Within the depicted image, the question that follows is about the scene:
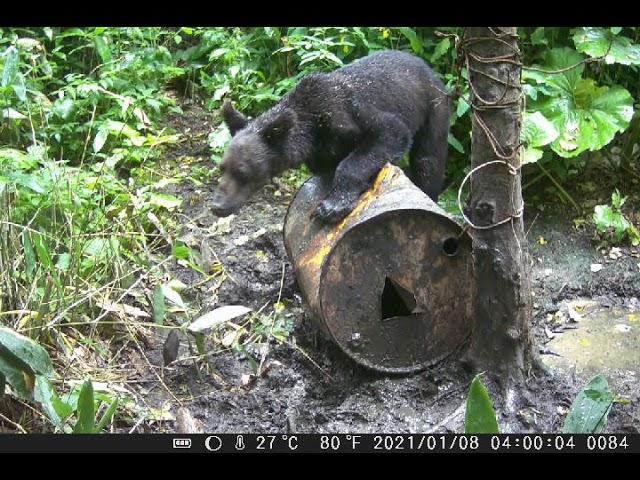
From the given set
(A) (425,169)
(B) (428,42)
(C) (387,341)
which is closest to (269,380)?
(C) (387,341)

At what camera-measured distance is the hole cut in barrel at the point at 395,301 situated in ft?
14.6

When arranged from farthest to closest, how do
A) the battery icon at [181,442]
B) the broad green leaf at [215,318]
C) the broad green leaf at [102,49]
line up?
1. the broad green leaf at [102,49]
2. the broad green leaf at [215,318]
3. the battery icon at [181,442]

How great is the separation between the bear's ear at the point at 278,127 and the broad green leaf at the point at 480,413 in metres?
2.25

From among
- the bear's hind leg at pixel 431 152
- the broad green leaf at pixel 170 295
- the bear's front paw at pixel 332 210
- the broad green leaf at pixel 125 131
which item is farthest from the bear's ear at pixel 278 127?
the broad green leaf at pixel 125 131

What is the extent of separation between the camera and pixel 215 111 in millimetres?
7426

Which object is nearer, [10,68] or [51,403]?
[51,403]

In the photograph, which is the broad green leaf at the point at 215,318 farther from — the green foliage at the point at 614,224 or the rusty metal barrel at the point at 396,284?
the green foliage at the point at 614,224

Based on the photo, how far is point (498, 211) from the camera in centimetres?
411

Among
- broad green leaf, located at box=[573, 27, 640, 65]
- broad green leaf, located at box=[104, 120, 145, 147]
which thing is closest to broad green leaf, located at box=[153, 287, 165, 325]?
broad green leaf, located at box=[104, 120, 145, 147]

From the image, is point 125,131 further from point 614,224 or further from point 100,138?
point 614,224

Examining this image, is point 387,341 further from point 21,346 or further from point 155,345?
point 21,346

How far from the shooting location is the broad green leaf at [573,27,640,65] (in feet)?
18.8

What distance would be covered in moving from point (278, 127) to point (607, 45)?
236 centimetres

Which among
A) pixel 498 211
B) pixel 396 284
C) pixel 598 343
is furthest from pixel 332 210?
pixel 598 343
